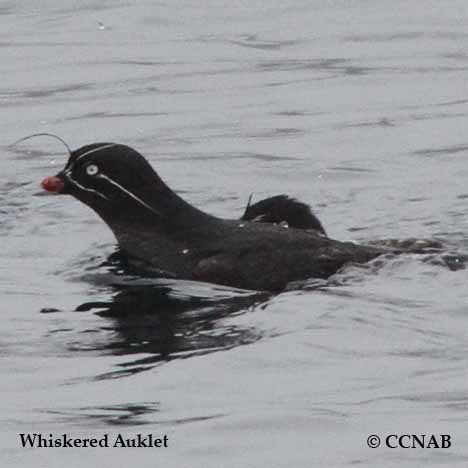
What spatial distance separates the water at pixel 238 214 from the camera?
8.70 meters

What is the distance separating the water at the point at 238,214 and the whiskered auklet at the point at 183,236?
0.17 m

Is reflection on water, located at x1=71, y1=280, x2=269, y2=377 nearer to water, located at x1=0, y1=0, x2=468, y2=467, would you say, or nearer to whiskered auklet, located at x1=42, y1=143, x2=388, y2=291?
water, located at x1=0, y1=0, x2=468, y2=467

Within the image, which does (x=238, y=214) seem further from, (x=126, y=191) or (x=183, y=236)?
(x=183, y=236)

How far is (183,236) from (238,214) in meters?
2.22

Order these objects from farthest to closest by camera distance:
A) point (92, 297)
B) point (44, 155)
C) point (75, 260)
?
point (44, 155)
point (75, 260)
point (92, 297)

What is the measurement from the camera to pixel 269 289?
35.8 ft

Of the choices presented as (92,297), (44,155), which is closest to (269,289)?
(92,297)

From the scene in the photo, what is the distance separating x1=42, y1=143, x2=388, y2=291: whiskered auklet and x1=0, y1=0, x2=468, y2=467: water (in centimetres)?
17

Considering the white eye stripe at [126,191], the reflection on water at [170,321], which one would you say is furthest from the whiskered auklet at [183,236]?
the reflection on water at [170,321]

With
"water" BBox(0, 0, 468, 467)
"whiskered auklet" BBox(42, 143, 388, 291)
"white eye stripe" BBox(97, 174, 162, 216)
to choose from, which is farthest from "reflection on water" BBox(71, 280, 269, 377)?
"white eye stripe" BBox(97, 174, 162, 216)

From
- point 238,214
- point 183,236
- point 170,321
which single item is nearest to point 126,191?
point 183,236

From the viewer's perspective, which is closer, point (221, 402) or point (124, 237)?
point (221, 402)

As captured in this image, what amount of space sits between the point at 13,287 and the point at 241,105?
629cm

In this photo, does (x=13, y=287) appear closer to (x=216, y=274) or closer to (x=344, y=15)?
(x=216, y=274)
